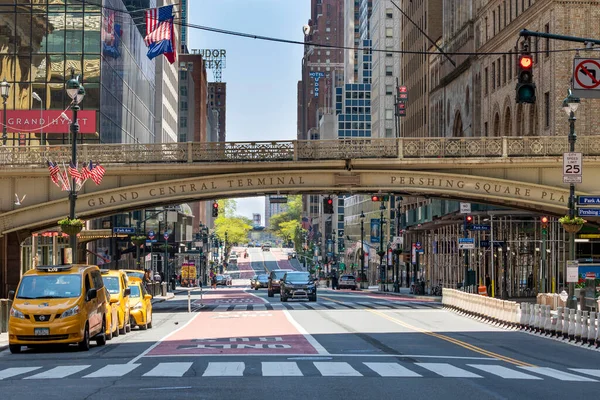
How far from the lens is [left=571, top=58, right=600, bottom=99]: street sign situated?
2236cm

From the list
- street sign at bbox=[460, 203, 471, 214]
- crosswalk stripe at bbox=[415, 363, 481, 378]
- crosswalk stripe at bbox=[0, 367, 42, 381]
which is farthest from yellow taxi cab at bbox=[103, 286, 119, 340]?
street sign at bbox=[460, 203, 471, 214]

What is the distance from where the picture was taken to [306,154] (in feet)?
176

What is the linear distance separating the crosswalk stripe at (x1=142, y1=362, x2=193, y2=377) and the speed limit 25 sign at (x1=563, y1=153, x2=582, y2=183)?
1854 cm

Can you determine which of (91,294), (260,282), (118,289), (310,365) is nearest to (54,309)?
(91,294)

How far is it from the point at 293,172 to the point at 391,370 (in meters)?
33.6

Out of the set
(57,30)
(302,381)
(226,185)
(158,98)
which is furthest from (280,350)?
(158,98)

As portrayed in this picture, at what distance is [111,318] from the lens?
104 feet

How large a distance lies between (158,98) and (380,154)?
88.6 metres

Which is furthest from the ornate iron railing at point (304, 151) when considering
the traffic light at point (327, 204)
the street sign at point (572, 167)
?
the street sign at point (572, 167)

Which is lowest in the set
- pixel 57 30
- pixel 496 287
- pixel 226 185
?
pixel 496 287

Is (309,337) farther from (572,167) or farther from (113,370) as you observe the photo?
(113,370)

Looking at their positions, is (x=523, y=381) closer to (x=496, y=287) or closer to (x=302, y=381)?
(x=302, y=381)

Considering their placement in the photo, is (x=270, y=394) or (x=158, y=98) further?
(x=158, y=98)

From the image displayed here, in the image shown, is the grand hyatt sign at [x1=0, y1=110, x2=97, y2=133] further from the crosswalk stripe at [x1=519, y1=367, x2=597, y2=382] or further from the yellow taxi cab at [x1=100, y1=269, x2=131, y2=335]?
the crosswalk stripe at [x1=519, y1=367, x2=597, y2=382]
